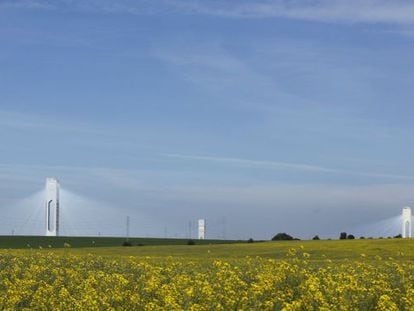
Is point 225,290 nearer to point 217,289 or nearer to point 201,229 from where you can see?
point 217,289

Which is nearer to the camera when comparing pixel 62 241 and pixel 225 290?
pixel 225 290

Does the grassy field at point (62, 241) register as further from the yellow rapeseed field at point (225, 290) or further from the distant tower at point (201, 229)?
the yellow rapeseed field at point (225, 290)

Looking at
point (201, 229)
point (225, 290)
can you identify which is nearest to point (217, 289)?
point (225, 290)

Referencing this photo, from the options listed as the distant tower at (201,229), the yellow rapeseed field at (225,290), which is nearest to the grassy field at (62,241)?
the distant tower at (201,229)

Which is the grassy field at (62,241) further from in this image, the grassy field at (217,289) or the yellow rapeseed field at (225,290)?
the yellow rapeseed field at (225,290)

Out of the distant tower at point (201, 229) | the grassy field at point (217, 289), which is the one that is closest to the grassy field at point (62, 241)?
the distant tower at point (201, 229)

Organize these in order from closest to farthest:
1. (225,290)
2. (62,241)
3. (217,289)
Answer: (225,290)
(217,289)
(62,241)

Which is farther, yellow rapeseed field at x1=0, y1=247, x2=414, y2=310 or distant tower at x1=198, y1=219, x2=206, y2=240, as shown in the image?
distant tower at x1=198, y1=219, x2=206, y2=240

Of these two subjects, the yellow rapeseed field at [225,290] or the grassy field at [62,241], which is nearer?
the yellow rapeseed field at [225,290]

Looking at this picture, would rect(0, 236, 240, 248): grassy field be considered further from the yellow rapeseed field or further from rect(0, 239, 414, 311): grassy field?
the yellow rapeseed field

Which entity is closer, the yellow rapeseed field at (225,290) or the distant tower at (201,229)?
the yellow rapeseed field at (225,290)

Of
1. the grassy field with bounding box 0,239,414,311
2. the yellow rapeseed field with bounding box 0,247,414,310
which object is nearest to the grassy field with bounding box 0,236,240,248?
the grassy field with bounding box 0,239,414,311

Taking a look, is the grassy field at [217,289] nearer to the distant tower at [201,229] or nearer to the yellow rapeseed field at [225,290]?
the yellow rapeseed field at [225,290]

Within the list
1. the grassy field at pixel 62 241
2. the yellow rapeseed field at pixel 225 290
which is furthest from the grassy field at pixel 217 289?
the grassy field at pixel 62 241
